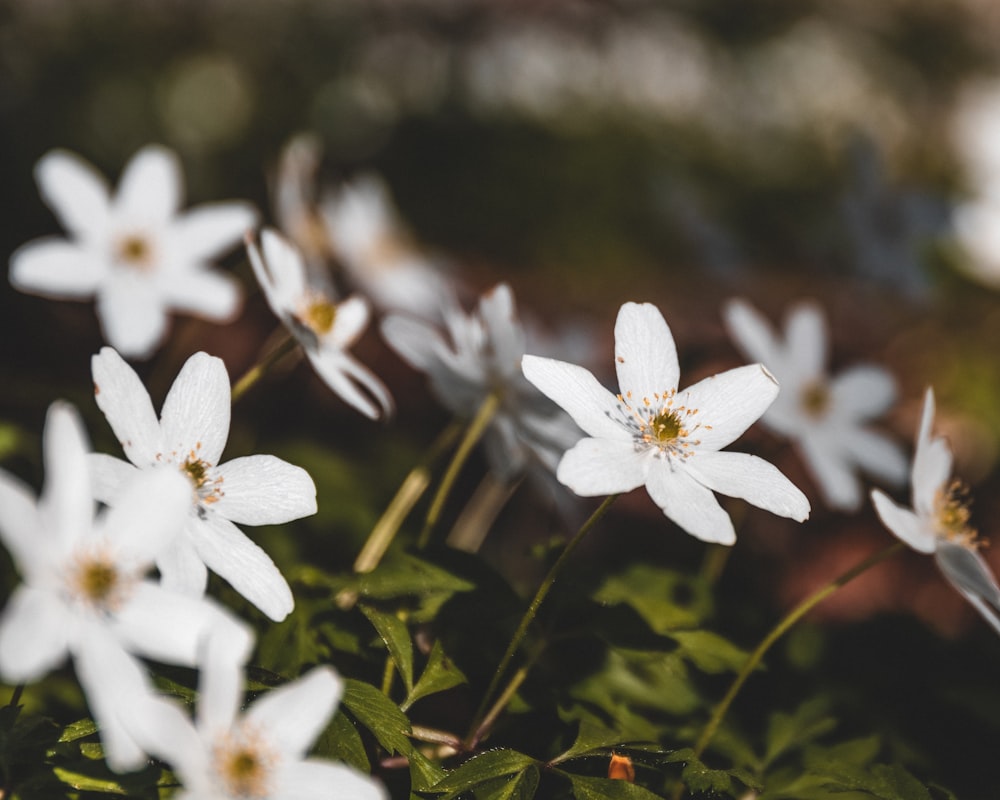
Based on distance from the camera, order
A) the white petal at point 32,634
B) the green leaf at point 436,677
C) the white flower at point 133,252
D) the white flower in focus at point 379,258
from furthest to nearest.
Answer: the white flower in focus at point 379,258 < the white flower at point 133,252 < the green leaf at point 436,677 < the white petal at point 32,634

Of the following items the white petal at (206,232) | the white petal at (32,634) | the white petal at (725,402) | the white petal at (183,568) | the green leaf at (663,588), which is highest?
the white petal at (206,232)

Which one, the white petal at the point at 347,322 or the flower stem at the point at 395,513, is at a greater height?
the white petal at the point at 347,322

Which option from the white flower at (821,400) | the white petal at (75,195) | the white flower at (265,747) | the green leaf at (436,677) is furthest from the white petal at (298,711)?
the white petal at (75,195)

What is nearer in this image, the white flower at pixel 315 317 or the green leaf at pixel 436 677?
the green leaf at pixel 436 677

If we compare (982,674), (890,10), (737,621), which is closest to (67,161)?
(737,621)

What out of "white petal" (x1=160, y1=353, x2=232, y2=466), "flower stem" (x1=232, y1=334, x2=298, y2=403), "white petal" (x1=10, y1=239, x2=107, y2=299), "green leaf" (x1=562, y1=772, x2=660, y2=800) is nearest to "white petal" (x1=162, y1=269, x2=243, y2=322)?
"white petal" (x1=10, y1=239, x2=107, y2=299)

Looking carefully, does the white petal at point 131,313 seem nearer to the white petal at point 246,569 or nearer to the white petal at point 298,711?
the white petal at point 246,569

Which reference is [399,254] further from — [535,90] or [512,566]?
[535,90]
